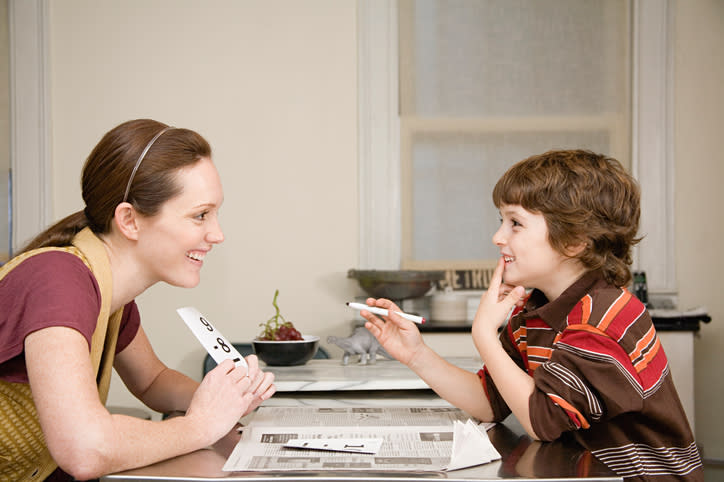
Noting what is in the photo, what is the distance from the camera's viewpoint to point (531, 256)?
4.14 ft

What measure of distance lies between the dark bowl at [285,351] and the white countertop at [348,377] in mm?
21

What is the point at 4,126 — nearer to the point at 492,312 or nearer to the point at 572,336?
the point at 492,312

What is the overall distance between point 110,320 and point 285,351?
1.98ft

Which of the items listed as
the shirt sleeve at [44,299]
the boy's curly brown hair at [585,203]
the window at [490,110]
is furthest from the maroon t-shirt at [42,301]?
the window at [490,110]

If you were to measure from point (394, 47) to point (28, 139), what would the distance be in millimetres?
1779

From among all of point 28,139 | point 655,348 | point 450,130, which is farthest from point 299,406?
point 28,139

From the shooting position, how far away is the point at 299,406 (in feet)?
4.48

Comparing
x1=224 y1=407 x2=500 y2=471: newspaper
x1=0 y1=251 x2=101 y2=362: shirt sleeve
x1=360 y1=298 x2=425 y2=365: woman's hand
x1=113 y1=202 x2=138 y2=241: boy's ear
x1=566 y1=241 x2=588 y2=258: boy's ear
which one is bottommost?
x1=224 y1=407 x2=500 y2=471: newspaper

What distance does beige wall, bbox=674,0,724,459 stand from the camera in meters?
3.15

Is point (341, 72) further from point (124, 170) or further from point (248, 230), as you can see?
point (124, 170)

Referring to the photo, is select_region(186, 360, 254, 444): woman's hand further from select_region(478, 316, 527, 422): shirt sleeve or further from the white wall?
the white wall

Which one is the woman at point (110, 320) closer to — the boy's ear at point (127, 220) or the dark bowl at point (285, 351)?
the boy's ear at point (127, 220)

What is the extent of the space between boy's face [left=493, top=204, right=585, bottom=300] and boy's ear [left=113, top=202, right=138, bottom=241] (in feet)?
2.25

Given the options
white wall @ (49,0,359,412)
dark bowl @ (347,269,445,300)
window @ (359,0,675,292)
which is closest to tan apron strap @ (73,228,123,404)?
dark bowl @ (347,269,445,300)
